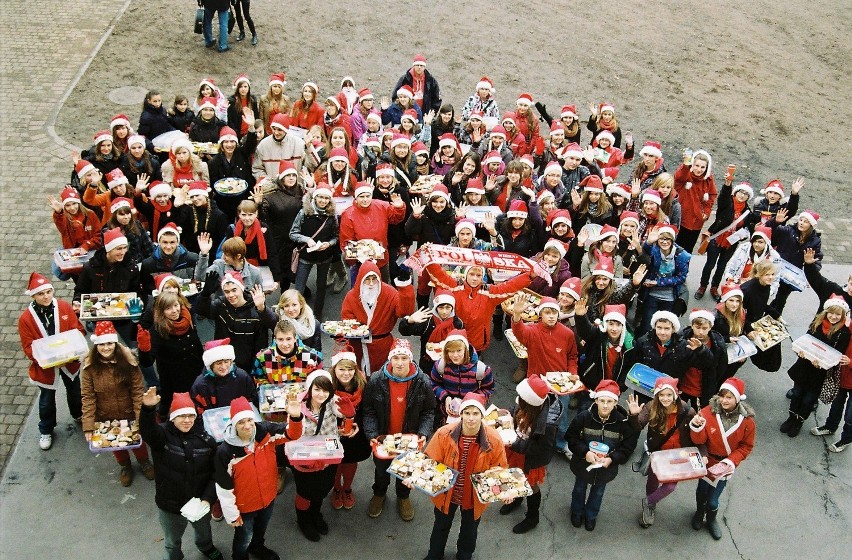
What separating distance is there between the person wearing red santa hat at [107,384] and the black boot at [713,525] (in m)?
5.99

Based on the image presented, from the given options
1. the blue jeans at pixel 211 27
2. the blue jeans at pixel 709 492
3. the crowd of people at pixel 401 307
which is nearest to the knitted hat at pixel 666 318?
the crowd of people at pixel 401 307

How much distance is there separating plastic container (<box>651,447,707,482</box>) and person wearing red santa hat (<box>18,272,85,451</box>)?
626 centimetres

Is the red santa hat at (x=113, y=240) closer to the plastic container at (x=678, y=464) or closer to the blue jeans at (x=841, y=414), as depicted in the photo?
the plastic container at (x=678, y=464)

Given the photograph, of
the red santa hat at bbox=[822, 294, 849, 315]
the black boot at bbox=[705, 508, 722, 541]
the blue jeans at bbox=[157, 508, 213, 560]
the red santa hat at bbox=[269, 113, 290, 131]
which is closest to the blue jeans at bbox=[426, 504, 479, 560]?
the blue jeans at bbox=[157, 508, 213, 560]

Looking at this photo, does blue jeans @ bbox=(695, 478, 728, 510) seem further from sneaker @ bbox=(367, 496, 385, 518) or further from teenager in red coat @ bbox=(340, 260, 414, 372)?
teenager in red coat @ bbox=(340, 260, 414, 372)

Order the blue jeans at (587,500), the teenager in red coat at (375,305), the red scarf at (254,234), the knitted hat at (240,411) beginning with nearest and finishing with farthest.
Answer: the knitted hat at (240,411) < the blue jeans at (587,500) < the teenager in red coat at (375,305) < the red scarf at (254,234)

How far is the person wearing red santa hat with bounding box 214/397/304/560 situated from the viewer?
6688mm

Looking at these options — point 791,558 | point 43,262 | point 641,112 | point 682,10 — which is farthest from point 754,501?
point 682,10

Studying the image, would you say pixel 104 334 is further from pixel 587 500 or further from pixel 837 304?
pixel 837 304

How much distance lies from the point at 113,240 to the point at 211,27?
12072 mm

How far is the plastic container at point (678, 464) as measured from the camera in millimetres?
7699

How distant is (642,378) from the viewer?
8.54 metres

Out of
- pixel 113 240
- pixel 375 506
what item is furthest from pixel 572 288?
pixel 113 240

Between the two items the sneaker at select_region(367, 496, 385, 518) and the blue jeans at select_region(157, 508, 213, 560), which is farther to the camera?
the sneaker at select_region(367, 496, 385, 518)
